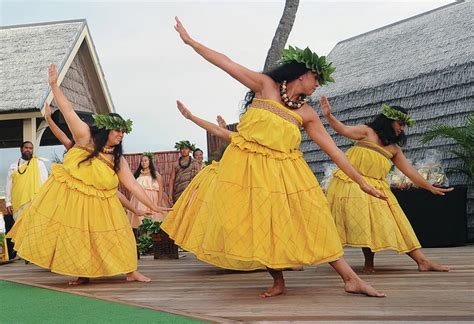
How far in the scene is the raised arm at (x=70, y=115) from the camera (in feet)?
17.1

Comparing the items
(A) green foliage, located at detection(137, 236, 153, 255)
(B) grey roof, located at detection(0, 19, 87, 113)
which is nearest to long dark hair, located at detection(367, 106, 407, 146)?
(A) green foliage, located at detection(137, 236, 153, 255)

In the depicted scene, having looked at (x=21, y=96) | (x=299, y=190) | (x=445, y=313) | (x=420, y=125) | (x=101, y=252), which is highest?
(x=21, y=96)

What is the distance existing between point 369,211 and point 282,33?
6905 mm

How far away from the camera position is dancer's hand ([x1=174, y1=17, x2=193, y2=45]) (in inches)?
160

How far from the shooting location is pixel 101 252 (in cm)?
522

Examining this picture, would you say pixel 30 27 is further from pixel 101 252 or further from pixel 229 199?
pixel 229 199

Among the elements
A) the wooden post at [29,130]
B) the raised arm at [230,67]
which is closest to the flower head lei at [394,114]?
the raised arm at [230,67]

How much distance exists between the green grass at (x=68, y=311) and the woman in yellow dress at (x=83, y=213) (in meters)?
0.54

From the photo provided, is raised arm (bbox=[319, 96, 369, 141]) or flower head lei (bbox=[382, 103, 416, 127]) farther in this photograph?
flower head lei (bbox=[382, 103, 416, 127])

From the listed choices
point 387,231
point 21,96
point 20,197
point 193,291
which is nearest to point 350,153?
point 387,231

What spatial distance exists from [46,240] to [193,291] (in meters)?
1.29

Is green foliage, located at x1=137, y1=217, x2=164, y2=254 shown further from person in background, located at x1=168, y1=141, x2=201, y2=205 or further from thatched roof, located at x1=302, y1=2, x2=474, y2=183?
thatched roof, located at x1=302, y1=2, x2=474, y2=183

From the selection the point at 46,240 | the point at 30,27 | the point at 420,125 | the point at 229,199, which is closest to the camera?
the point at 229,199

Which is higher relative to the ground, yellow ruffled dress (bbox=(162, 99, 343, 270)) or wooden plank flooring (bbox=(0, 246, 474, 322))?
yellow ruffled dress (bbox=(162, 99, 343, 270))
